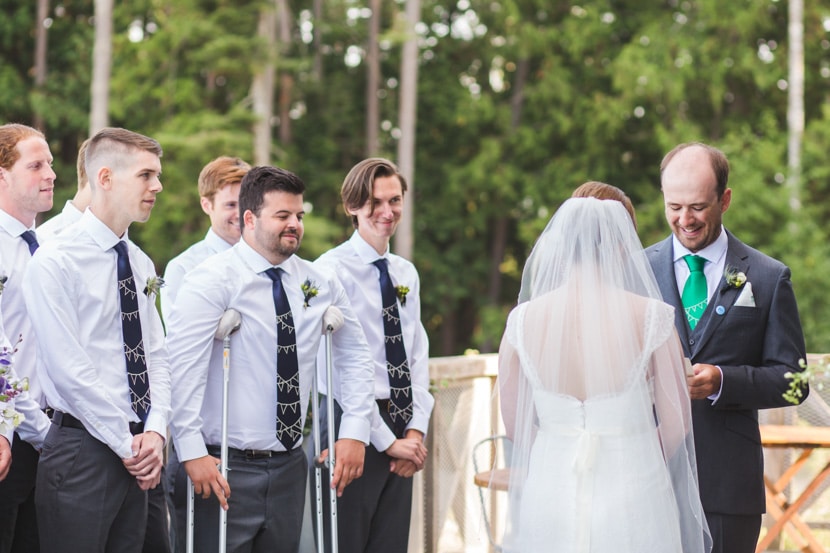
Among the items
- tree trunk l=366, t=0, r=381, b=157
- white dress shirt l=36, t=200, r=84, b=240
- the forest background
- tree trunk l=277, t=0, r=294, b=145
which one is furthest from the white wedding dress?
tree trunk l=277, t=0, r=294, b=145

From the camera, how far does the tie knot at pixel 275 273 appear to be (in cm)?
420

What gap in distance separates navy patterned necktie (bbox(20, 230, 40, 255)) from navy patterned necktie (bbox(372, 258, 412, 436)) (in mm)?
1416

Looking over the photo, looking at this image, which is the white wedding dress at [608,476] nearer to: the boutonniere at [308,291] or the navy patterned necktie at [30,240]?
the boutonniere at [308,291]

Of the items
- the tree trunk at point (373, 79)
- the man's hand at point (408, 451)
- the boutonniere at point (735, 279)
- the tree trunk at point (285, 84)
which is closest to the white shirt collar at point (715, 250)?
the boutonniere at point (735, 279)

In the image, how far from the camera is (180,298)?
410 cm

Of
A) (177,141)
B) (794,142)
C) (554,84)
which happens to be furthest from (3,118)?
(794,142)

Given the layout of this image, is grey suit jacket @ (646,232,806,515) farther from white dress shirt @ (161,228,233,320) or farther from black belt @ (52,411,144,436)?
white dress shirt @ (161,228,233,320)

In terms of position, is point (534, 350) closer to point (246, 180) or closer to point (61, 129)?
point (246, 180)

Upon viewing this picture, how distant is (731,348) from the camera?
12.7 ft

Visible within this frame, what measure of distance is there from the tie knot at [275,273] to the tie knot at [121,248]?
545 millimetres

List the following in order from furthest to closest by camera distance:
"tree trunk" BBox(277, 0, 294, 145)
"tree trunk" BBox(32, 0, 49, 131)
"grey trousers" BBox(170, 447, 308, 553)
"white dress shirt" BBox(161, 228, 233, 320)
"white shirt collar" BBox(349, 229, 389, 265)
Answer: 1. "tree trunk" BBox(32, 0, 49, 131)
2. "tree trunk" BBox(277, 0, 294, 145)
3. "white dress shirt" BBox(161, 228, 233, 320)
4. "white shirt collar" BBox(349, 229, 389, 265)
5. "grey trousers" BBox(170, 447, 308, 553)

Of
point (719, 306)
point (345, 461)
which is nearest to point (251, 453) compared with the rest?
point (345, 461)

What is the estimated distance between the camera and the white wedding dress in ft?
11.5

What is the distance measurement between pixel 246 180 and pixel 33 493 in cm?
139
